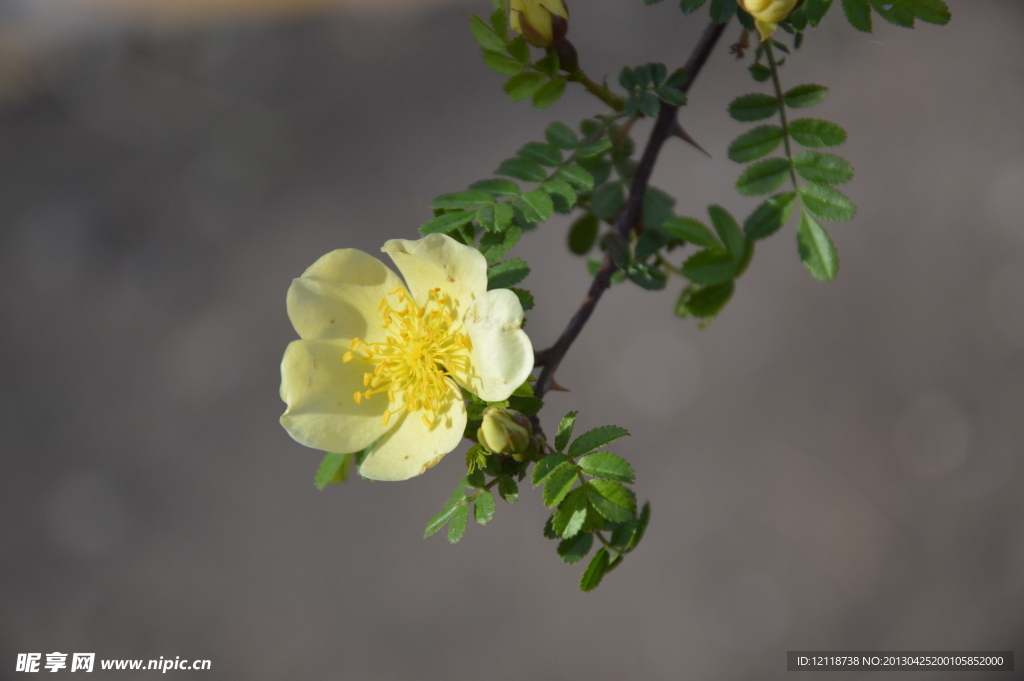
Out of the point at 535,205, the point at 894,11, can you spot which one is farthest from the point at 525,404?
the point at 894,11

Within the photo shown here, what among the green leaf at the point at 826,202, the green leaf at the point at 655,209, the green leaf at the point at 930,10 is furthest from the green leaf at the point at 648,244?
the green leaf at the point at 930,10

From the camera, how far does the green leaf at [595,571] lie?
0.45 m

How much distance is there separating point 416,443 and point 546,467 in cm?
9

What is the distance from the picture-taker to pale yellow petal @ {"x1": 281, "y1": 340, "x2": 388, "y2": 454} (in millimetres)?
465

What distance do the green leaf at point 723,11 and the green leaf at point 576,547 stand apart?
35 centimetres

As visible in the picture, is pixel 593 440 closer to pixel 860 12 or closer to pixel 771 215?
pixel 771 215

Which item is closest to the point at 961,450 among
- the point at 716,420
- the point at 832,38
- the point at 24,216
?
the point at 716,420

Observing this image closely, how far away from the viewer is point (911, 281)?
1598 millimetres

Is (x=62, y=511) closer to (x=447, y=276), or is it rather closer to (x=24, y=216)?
(x=24, y=216)

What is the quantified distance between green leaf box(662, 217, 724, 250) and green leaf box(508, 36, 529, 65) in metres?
0.16

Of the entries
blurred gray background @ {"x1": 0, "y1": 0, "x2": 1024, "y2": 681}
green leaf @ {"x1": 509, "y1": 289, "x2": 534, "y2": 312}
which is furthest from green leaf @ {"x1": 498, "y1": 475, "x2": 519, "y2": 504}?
blurred gray background @ {"x1": 0, "y1": 0, "x2": 1024, "y2": 681}

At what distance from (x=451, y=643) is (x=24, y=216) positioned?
1.66 meters

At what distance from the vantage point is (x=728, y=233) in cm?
50

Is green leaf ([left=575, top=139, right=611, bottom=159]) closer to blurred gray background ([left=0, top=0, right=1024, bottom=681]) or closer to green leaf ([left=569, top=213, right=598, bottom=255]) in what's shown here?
green leaf ([left=569, top=213, right=598, bottom=255])
